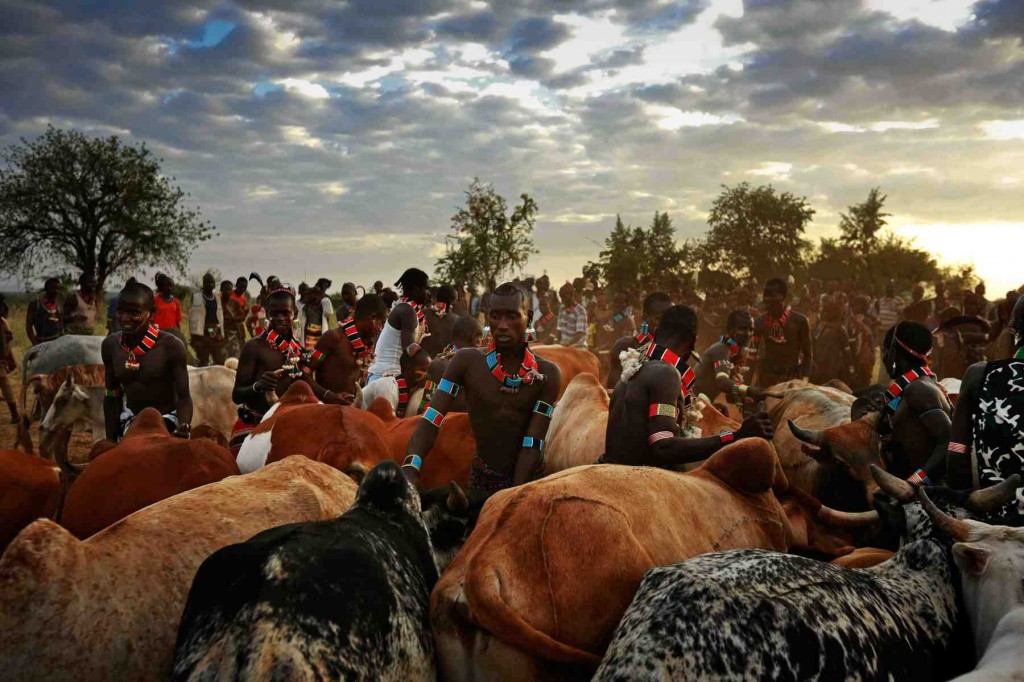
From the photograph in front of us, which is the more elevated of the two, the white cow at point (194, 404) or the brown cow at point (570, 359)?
the brown cow at point (570, 359)

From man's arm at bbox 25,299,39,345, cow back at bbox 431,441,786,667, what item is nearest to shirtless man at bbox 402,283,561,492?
cow back at bbox 431,441,786,667

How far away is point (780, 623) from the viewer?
231cm

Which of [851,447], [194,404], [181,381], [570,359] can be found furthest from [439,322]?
[851,447]

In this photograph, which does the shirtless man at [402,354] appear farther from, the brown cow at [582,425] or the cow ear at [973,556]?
the cow ear at [973,556]

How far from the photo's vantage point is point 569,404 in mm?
6504

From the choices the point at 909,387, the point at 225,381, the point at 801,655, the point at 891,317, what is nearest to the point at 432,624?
the point at 801,655

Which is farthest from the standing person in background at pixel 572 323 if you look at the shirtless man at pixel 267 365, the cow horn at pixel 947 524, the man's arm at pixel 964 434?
the cow horn at pixel 947 524

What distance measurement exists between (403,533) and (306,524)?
427 millimetres

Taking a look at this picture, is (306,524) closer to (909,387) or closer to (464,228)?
(909,387)

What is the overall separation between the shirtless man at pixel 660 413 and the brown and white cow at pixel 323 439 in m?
1.41

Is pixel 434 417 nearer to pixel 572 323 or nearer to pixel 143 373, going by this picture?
pixel 143 373

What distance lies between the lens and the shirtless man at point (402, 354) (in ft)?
28.8

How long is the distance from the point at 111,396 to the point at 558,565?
524 cm

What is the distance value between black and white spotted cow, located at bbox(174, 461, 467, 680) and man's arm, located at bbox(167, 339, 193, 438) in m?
4.02
